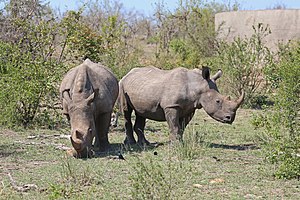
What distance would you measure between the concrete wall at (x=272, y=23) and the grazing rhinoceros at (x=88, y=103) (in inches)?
527

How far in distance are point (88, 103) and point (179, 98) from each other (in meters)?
Answer: 1.80

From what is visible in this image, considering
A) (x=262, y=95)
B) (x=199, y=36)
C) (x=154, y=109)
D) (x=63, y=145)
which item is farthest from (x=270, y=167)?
(x=199, y=36)

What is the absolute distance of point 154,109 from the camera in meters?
11.2

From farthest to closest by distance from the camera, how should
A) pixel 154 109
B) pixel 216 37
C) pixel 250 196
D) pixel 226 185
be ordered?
pixel 216 37 < pixel 154 109 < pixel 226 185 < pixel 250 196

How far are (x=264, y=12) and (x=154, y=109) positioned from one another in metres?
14.0

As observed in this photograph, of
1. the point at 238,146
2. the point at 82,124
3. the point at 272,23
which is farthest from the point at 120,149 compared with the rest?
the point at 272,23

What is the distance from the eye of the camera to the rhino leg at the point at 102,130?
1071 cm

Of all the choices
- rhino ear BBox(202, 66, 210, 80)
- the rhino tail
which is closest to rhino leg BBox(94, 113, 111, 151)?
the rhino tail

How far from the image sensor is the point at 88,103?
390 inches

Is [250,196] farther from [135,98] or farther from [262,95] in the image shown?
[262,95]

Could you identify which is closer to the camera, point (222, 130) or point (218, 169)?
point (218, 169)

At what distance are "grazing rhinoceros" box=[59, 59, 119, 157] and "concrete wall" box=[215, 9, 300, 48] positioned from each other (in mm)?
13379

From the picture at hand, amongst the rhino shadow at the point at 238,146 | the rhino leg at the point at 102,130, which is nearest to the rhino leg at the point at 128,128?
the rhino leg at the point at 102,130

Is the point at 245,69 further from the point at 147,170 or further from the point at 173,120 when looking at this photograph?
the point at 147,170
